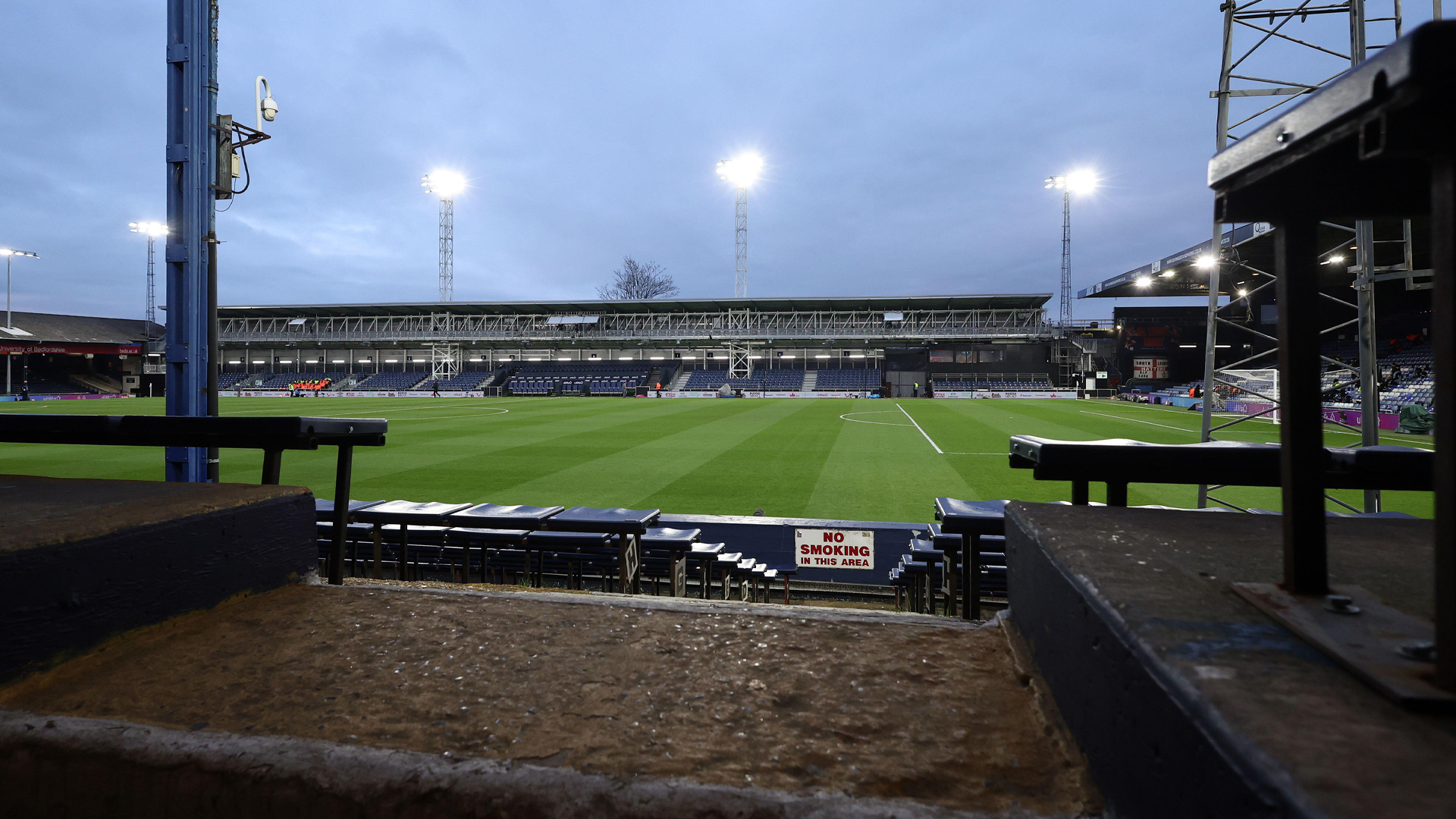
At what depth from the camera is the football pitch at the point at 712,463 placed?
33.4 ft

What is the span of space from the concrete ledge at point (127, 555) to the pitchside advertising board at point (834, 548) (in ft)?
18.8

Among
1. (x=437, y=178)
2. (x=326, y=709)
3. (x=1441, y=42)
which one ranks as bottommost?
(x=326, y=709)

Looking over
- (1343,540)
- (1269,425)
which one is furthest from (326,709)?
(1269,425)

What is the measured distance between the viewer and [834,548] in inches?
295

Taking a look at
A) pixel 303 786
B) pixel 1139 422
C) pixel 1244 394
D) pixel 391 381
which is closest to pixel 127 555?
pixel 303 786

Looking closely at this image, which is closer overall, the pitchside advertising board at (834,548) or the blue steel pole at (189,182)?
the blue steel pole at (189,182)

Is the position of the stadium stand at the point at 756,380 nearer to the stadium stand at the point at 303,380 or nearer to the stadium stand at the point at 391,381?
the stadium stand at the point at 391,381

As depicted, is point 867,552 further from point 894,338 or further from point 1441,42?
point 894,338

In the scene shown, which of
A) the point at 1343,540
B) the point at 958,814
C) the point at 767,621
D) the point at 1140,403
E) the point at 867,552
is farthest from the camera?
the point at 1140,403

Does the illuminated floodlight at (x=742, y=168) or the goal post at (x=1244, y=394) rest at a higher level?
the illuminated floodlight at (x=742, y=168)

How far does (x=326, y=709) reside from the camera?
57.4 inches

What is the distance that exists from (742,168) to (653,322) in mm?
17249

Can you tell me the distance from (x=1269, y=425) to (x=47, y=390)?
81.5 metres

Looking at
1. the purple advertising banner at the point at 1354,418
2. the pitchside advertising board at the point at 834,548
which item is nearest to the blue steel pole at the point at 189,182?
the pitchside advertising board at the point at 834,548
